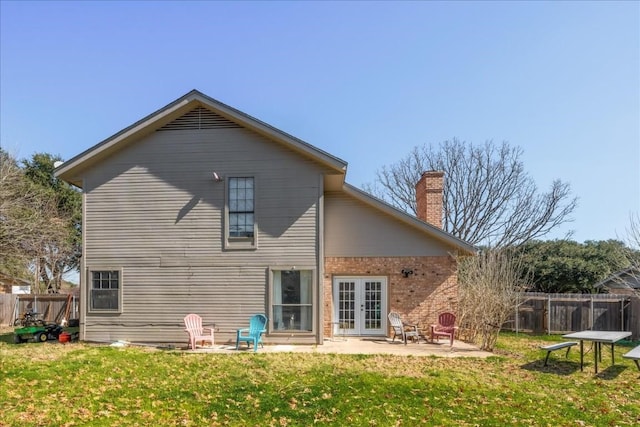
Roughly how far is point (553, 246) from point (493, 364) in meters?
22.4

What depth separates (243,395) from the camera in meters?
7.48

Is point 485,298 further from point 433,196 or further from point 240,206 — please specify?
point 240,206

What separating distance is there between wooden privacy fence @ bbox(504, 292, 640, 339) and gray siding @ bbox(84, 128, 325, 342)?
1048 centimetres

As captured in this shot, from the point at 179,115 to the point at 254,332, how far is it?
6.78m

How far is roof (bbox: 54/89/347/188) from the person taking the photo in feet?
41.4

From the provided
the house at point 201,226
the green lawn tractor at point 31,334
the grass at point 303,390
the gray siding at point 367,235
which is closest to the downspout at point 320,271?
the house at point 201,226

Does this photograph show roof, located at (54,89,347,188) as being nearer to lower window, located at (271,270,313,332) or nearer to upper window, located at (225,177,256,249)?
upper window, located at (225,177,256,249)

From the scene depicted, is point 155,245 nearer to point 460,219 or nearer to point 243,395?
point 243,395

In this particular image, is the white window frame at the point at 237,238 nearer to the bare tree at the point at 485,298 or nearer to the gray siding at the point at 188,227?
the gray siding at the point at 188,227

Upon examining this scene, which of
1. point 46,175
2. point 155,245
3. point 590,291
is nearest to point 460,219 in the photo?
point 590,291

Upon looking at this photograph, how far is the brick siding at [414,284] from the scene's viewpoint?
1413cm

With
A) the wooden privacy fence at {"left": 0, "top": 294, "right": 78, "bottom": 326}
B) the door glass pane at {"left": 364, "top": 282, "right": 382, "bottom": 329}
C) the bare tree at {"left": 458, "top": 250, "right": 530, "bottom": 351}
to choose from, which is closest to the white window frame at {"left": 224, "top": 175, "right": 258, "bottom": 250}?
the door glass pane at {"left": 364, "top": 282, "right": 382, "bottom": 329}

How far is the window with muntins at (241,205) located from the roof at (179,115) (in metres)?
1.60

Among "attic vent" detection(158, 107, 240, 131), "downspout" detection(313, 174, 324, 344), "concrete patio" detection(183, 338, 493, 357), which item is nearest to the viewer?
"concrete patio" detection(183, 338, 493, 357)
